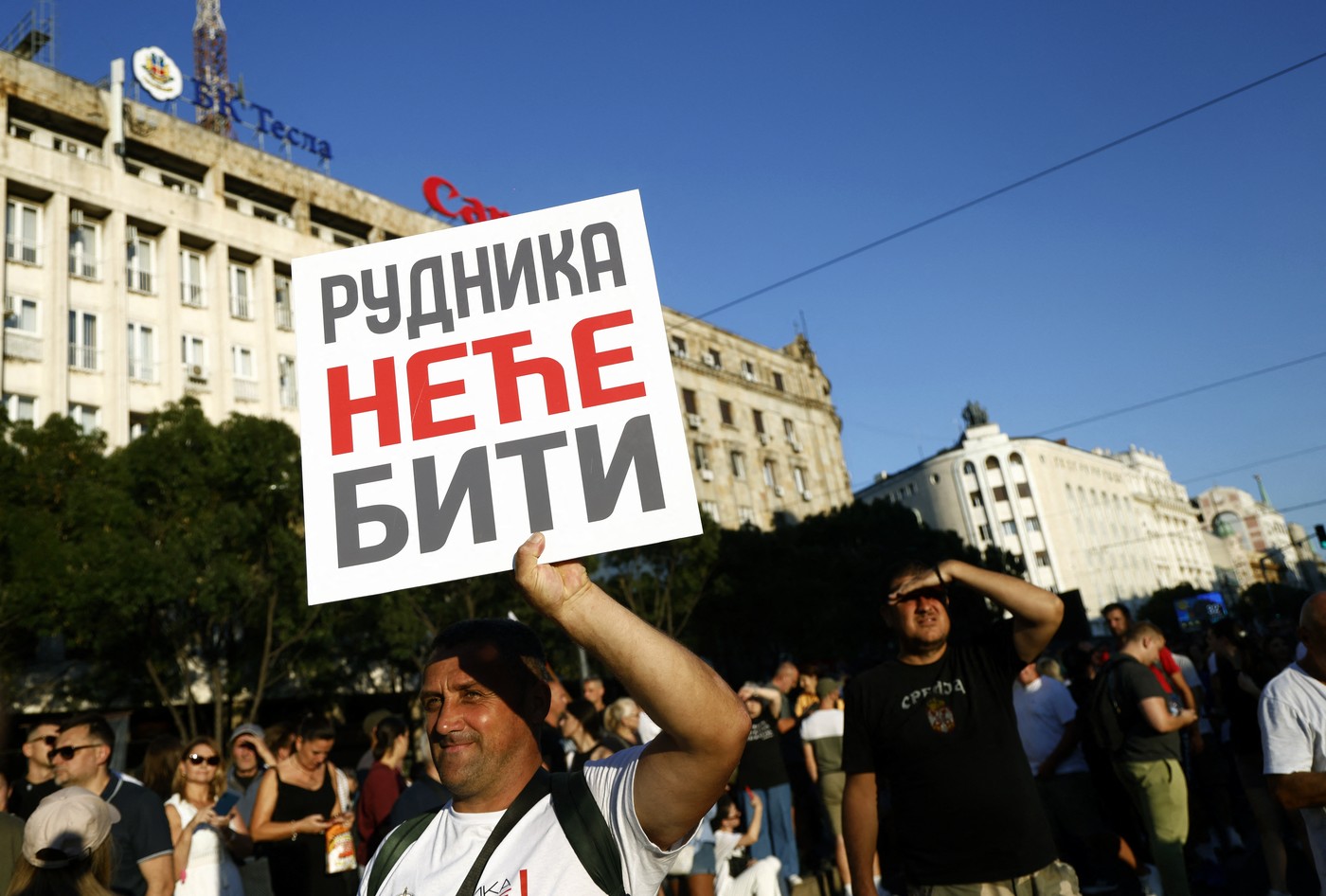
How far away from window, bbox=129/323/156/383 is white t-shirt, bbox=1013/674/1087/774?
28666 millimetres

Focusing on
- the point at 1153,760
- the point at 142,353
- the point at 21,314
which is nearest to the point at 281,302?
the point at 142,353

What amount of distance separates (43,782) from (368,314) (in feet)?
16.4

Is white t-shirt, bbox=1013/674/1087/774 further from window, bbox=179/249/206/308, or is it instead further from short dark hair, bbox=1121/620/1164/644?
window, bbox=179/249/206/308

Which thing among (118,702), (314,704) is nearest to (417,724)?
(314,704)

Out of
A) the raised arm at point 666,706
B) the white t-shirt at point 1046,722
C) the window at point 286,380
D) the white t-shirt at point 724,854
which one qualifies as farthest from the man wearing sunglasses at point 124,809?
the window at point 286,380

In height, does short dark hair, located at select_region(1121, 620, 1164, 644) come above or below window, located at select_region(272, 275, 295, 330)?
below

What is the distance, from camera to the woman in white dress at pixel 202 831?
553 centimetres

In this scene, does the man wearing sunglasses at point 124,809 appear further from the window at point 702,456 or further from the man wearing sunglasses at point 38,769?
the window at point 702,456

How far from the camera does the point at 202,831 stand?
5.63m

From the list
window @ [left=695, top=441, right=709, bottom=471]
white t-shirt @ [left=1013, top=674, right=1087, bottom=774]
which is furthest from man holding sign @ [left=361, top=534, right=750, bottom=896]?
window @ [left=695, top=441, right=709, bottom=471]

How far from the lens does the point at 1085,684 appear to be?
949 centimetres

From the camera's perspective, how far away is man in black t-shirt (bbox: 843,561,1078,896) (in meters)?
3.55

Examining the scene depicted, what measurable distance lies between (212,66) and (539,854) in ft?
145

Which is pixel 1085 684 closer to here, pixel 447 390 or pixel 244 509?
pixel 447 390
